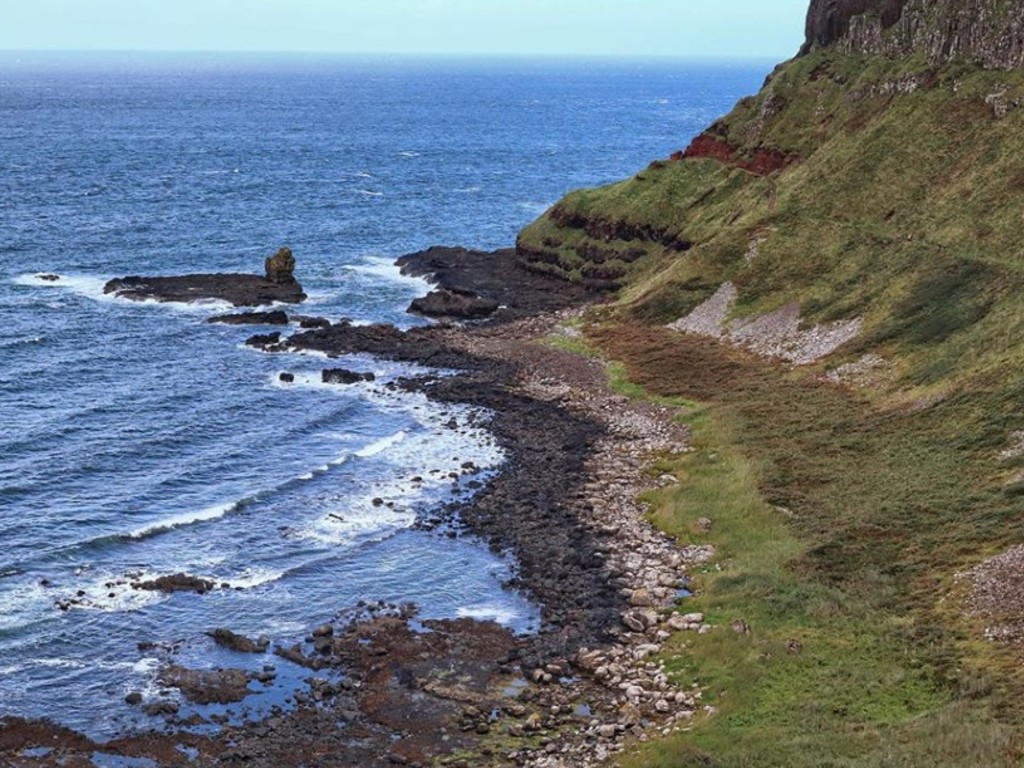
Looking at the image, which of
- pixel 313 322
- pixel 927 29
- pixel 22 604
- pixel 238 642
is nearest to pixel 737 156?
pixel 927 29

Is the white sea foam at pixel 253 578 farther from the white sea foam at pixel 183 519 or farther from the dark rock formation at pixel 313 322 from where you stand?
the dark rock formation at pixel 313 322

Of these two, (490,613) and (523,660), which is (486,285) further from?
→ (523,660)

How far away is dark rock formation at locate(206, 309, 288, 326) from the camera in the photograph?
110562mm

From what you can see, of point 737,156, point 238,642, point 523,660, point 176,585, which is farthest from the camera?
point 737,156

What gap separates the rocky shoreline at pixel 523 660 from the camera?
47.4m

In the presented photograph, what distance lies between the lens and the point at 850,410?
258 feet

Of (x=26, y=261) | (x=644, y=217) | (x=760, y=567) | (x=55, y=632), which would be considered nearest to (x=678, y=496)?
(x=760, y=567)

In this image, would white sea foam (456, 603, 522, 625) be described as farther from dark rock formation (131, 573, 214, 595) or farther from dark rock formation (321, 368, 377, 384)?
dark rock formation (321, 368, 377, 384)

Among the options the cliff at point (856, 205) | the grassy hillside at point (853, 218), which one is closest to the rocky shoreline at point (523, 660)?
the grassy hillside at point (853, 218)

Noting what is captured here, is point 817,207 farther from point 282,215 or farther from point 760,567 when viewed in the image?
point 282,215

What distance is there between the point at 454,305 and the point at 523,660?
62743 mm

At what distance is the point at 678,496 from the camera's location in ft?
230

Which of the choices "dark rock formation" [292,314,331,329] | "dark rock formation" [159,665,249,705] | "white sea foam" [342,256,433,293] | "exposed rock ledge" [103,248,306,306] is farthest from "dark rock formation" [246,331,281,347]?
"dark rock formation" [159,665,249,705]

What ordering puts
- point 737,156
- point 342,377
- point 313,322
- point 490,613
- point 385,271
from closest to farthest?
point 490,613 < point 342,377 < point 313,322 < point 737,156 < point 385,271
